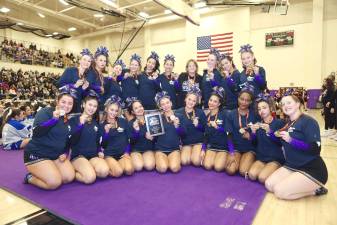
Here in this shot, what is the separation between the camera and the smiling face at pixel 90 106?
4.47m

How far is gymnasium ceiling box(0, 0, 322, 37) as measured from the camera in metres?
17.8

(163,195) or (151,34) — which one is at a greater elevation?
(151,34)

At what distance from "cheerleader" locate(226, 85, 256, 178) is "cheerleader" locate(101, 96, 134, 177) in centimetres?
189

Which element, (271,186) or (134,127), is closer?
(271,186)

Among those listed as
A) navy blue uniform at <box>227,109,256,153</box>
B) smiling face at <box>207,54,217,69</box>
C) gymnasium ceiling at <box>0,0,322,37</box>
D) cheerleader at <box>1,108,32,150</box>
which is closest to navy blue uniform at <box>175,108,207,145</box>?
navy blue uniform at <box>227,109,256,153</box>

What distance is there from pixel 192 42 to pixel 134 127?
50.6 ft

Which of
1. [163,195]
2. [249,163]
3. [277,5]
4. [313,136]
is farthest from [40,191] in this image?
[277,5]

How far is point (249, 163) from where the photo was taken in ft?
15.5

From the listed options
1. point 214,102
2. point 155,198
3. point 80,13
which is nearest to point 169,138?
point 214,102

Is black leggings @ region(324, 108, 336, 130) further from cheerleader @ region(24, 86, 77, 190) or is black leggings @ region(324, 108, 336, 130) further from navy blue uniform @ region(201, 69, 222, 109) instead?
cheerleader @ region(24, 86, 77, 190)

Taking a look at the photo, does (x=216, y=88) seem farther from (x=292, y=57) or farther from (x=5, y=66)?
(x=5, y=66)

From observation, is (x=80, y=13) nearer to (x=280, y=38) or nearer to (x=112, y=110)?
(x=280, y=38)

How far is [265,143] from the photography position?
464 centimetres

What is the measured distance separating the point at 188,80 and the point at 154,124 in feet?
5.22
